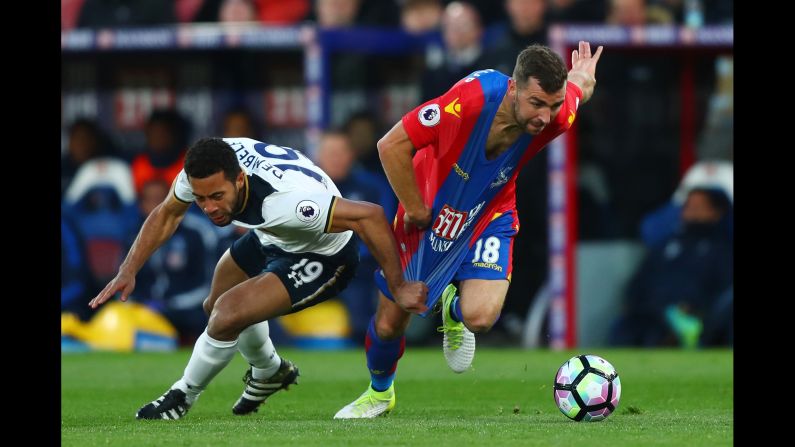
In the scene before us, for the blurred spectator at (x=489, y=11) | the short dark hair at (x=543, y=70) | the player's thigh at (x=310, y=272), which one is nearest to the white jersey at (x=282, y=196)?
the player's thigh at (x=310, y=272)

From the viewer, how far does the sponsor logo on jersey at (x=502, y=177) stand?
9.09 meters

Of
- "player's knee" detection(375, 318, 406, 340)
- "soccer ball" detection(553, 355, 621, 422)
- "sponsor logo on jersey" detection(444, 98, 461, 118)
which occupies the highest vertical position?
"sponsor logo on jersey" detection(444, 98, 461, 118)

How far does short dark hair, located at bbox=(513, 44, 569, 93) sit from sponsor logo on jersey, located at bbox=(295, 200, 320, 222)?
4.65ft

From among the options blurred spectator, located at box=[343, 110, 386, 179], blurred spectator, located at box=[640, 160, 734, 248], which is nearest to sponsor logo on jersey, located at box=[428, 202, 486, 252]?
blurred spectator, located at box=[343, 110, 386, 179]

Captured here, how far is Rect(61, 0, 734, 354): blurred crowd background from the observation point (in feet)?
51.1

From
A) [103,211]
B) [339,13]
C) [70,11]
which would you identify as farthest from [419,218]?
[70,11]

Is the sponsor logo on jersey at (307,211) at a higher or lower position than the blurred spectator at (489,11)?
lower

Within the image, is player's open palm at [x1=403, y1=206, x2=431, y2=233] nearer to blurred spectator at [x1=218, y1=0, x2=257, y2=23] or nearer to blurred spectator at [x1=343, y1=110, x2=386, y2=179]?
blurred spectator at [x1=343, y1=110, x2=386, y2=179]

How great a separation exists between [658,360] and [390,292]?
5621mm

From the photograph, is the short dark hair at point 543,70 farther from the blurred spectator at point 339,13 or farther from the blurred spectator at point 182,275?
the blurred spectator at point 182,275

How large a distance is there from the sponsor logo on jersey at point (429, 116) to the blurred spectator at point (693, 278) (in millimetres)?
7446

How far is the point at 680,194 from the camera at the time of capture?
1584cm

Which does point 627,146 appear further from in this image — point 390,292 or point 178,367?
point 390,292
